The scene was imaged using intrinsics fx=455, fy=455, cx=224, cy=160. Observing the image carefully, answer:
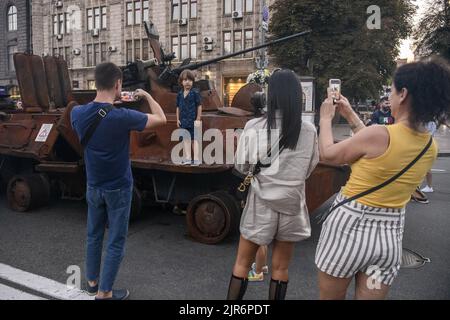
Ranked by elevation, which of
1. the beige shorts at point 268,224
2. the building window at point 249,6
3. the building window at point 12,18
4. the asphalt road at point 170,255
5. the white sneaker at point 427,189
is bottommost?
the asphalt road at point 170,255

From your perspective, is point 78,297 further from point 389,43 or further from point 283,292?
point 389,43

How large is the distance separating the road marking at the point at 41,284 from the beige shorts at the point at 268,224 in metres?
1.75

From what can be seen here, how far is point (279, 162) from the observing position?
2.87 m

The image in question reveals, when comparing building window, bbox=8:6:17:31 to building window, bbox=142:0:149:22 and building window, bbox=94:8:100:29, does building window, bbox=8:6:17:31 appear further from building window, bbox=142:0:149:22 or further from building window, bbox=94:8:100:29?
building window, bbox=142:0:149:22

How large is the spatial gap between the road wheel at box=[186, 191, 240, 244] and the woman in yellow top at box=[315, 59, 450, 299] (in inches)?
114

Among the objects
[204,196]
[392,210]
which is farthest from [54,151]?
[392,210]

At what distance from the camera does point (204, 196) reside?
5.43 m

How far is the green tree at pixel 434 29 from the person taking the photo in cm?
2823

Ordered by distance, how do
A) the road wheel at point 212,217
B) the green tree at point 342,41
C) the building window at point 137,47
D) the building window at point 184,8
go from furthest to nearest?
the building window at point 137,47
the building window at point 184,8
the green tree at point 342,41
the road wheel at point 212,217

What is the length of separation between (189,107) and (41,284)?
276 centimetres

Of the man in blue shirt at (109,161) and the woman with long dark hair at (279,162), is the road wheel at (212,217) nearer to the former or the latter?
the man in blue shirt at (109,161)

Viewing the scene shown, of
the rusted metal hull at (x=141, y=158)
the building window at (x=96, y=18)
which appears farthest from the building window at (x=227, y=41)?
the rusted metal hull at (x=141, y=158)

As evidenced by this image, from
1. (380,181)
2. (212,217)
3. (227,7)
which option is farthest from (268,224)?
(227,7)
